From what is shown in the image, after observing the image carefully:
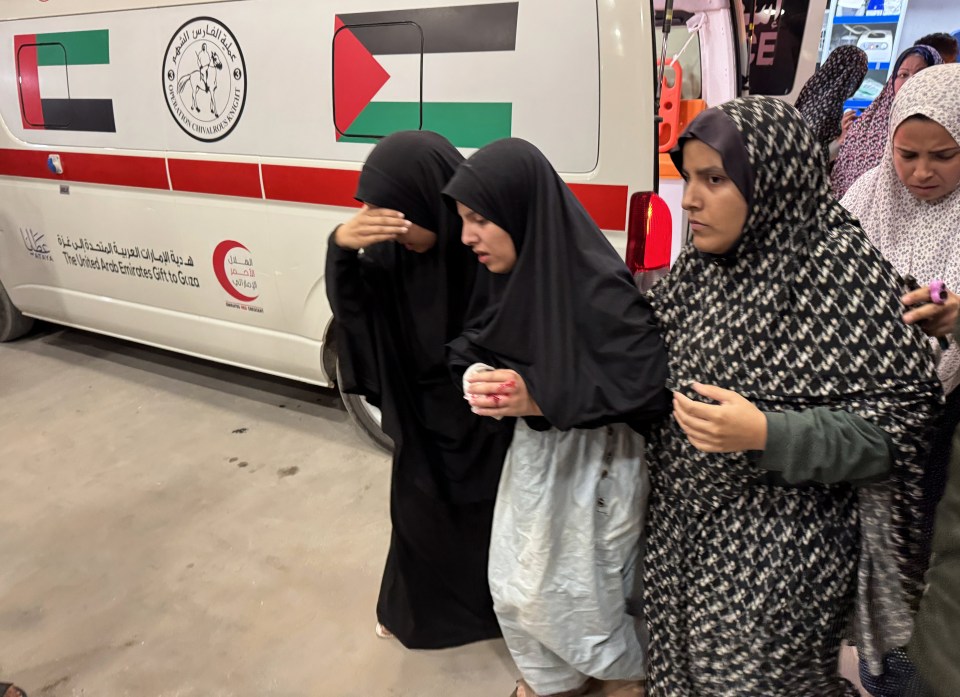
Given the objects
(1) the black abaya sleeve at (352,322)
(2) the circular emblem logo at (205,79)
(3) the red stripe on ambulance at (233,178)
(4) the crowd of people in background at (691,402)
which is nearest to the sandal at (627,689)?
(4) the crowd of people in background at (691,402)

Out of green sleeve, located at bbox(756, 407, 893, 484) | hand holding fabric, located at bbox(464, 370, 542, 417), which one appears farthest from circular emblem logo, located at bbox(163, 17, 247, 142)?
green sleeve, located at bbox(756, 407, 893, 484)

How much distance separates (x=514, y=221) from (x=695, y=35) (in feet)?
12.9

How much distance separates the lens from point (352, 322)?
64.4 inches

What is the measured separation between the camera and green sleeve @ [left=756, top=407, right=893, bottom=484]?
1.08 metres

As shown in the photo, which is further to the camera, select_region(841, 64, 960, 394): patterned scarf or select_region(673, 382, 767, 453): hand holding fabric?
select_region(841, 64, 960, 394): patterned scarf

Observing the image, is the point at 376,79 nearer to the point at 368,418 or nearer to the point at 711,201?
the point at 368,418

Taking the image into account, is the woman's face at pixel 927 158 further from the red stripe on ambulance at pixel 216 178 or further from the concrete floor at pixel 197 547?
the red stripe on ambulance at pixel 216 178

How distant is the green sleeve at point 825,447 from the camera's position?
1.08 metres

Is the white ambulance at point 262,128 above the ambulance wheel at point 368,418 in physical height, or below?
above

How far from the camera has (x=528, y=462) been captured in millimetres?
1521

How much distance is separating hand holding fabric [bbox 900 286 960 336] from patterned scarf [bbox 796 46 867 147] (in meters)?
2.94

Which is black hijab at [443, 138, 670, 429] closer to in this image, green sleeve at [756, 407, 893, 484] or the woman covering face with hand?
green sleeve at [756, 407, 893, 484]

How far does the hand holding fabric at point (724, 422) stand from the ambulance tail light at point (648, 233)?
1.12 m

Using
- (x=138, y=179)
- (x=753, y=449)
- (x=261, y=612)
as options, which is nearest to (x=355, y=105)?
(x=138, y=179)
